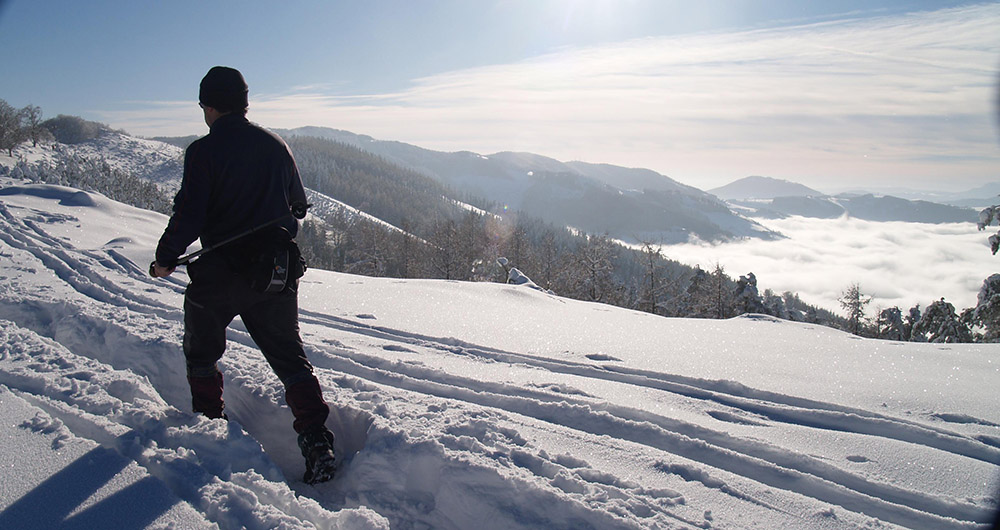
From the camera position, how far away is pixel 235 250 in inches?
113

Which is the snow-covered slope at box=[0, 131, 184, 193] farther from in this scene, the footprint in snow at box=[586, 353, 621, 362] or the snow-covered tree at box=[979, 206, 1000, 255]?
the snow-covered tree at box=[979, 206, 1000, 255]

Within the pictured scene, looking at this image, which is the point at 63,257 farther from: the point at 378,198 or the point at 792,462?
the point at 378,198

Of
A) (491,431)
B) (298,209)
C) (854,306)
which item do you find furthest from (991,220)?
(854,306)

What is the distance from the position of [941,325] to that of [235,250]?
2439 centimetres

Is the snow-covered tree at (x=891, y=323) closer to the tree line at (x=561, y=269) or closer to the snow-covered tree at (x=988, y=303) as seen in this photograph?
the tree line at (x=561, y=269)

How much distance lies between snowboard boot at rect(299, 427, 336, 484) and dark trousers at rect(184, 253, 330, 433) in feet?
0.26

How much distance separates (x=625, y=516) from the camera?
231cm

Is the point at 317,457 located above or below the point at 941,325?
below

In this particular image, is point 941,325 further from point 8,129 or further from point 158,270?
point 8,129

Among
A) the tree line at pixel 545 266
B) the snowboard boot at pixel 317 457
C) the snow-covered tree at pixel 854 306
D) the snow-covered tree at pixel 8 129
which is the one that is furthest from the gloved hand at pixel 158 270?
the snow-covered tree at pixel 8 129

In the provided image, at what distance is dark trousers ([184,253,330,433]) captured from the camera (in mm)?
2801

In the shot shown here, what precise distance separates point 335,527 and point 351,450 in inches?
40.4

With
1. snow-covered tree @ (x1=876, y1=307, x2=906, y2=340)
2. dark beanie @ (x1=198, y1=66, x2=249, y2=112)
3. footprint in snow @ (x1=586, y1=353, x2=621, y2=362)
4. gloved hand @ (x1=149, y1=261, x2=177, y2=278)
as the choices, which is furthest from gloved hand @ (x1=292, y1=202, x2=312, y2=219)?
snow-covered tree @ (x1=876, y1=307, x2=906, y2=340)

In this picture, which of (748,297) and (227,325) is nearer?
(227,325)
